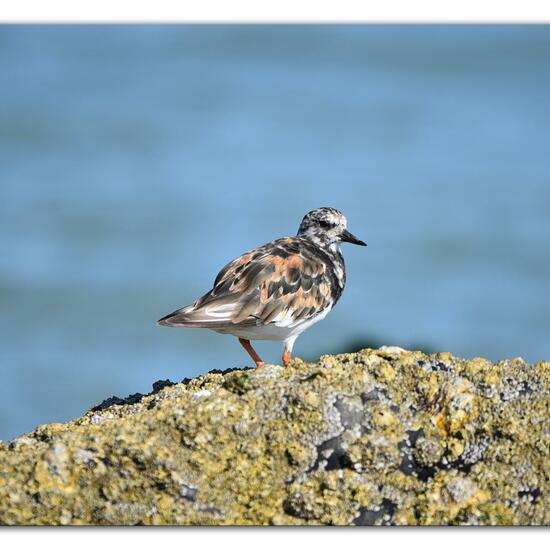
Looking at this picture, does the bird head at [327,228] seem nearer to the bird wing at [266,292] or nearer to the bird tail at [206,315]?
the bird wing at [266,292]

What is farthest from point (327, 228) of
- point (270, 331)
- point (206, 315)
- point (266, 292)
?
point (206, 315)

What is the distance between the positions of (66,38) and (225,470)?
454cm

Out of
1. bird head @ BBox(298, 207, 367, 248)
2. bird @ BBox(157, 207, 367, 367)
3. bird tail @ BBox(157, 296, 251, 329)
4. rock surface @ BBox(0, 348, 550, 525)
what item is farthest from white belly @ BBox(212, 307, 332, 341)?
rock surface @ BBox(0, 348, 550, 525)

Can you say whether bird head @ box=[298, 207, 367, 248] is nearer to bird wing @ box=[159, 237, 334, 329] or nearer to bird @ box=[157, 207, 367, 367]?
bird @ box=[157, 207, 367, 367]

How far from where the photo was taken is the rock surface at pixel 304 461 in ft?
9.33

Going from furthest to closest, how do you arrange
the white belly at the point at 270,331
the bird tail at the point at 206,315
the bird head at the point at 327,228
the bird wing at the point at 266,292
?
the bird head at the point at 327,228 → the white belly at the point at 270,331 → the bird wing at the point at 266,292 → the bird tail at the point at 206,315

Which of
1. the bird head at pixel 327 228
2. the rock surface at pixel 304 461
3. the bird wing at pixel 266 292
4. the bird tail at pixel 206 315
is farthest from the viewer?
the bird head at pixel 327 228

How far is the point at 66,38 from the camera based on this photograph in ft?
20.7

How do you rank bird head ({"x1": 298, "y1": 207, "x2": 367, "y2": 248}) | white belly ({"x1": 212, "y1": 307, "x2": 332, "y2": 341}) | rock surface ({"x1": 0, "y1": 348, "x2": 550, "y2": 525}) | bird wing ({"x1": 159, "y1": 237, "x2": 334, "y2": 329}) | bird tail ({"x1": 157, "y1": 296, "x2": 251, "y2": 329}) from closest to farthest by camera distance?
rock surface ({"x1": 0, "y1": 348, "x2": 550, "y2": 525}), bird tail ({"x1": 157, "y1": 296, "x2": 251, "y2": 329}), bird wing ({"x1": 159, "y1": 237, "x2": 334, "y2": 329}), white belly ({"x1": 212, "y1": 307, "x2": 332, "y2": 341}), bird head ({"x1": 298, "y1": 207, "x2": 367, "y2": 248})

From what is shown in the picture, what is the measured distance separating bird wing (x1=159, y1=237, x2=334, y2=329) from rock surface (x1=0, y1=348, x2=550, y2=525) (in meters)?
1.53

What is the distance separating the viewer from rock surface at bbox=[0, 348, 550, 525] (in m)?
2.84

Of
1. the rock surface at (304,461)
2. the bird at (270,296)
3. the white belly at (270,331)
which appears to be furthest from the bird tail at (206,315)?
the rock surface at (304,461)

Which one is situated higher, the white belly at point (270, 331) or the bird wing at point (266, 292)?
A: the bird wing at point (266, 292)

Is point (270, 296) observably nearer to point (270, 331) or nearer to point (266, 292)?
point (266, 292)
